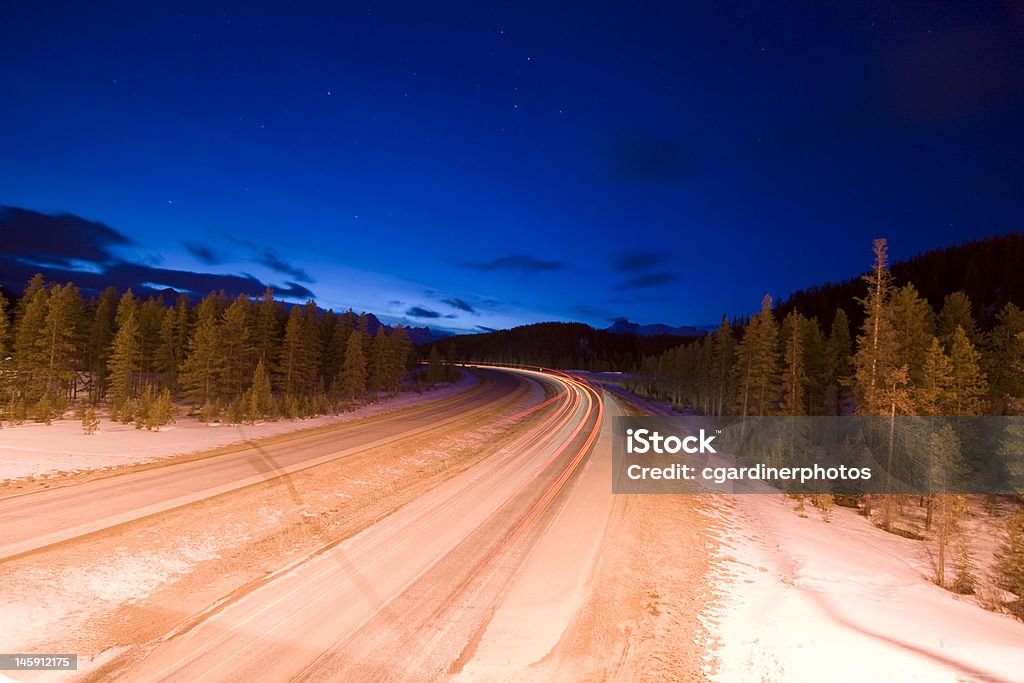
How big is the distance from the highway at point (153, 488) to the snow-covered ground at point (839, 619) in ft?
53.1

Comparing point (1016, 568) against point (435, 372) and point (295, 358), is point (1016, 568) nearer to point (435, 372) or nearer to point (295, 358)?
point (295, 358)

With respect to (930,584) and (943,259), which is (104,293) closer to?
(930,584)

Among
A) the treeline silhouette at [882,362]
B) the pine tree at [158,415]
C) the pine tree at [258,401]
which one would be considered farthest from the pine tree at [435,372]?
the pine tree at [158,415]

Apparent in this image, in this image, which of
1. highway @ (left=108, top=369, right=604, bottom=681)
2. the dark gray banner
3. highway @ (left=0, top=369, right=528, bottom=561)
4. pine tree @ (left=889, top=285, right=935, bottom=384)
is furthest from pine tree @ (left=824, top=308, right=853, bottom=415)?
highway @ (left=108, top=369, right=604, bottom=681)

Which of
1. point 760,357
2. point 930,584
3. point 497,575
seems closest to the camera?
point 497,575

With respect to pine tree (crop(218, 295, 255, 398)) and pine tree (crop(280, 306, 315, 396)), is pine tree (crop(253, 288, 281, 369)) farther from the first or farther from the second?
pine tree (crop(218, 295, 255, 398))

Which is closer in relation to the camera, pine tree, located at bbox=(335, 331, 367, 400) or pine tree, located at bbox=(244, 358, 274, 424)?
pine tree, located at bbox=(244, 358, 274, 424)

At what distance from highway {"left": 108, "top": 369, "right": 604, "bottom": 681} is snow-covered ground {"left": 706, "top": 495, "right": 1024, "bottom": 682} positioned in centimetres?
494

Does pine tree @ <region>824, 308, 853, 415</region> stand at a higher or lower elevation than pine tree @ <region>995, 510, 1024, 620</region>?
higher

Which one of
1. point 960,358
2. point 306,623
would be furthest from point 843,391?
point 306,623

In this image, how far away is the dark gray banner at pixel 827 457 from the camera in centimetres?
2050

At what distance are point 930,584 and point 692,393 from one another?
210ft

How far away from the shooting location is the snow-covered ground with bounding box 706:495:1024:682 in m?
7.14

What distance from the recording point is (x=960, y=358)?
24.8 metres
